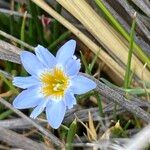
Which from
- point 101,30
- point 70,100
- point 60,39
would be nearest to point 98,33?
point 101,30

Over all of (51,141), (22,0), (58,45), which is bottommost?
(51,141)

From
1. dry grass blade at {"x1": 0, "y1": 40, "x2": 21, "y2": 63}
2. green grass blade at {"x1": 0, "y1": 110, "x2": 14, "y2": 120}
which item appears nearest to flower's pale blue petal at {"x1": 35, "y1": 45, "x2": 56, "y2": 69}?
dry grass blade at {"x1": 0, "y1": 40, "x2": 21, "y2": 63}

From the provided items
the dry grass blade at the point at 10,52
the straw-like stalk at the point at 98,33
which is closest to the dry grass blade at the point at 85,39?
the straw-like stalk at the point at 98,33

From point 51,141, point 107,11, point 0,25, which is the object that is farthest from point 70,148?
point 0,25

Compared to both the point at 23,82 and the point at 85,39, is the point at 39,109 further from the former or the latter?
the point at 85,39

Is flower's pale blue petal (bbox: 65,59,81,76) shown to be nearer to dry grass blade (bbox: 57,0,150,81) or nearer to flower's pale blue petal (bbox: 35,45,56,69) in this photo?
flower's pale blue petal (bbox: 35,45,56,69)

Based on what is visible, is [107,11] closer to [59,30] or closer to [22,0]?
[59,30]

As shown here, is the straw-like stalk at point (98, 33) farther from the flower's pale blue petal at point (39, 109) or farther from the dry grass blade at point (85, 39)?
the flower's pale blue petal at point (39, 109)
